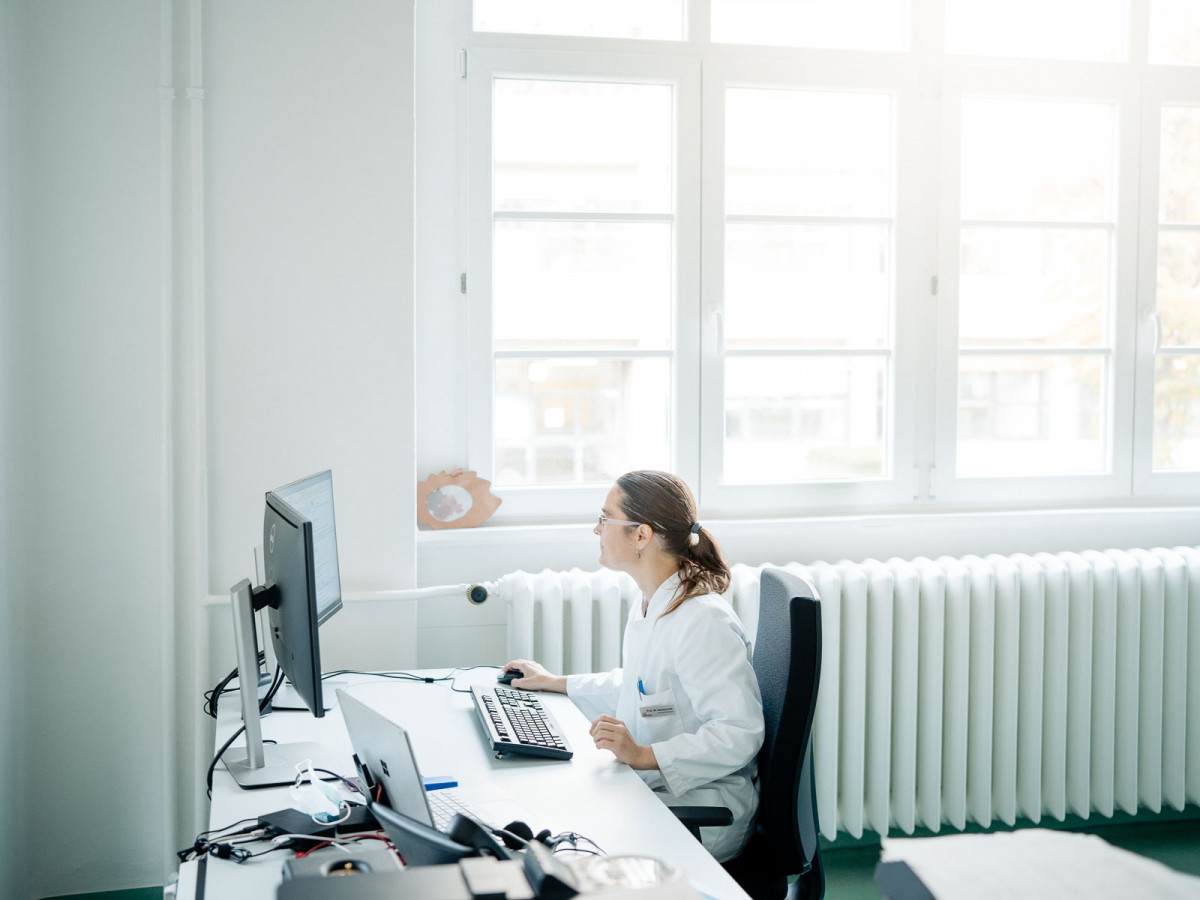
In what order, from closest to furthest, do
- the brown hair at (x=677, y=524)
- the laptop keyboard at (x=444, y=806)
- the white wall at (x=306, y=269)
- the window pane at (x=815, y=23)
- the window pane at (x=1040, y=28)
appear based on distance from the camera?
the laptop keyboard at (x=444, y=806) < the brown hair at (x=677, y=524) < the white wall at (x=306, y=269) < the window pane at (x=815, y=23) < the window pane at (x=1040, y=28)

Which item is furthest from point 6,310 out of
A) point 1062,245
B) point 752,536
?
point 1062,245

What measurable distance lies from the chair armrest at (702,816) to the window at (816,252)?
4.22 ft

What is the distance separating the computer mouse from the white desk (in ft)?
0.15

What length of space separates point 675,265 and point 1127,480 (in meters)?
1.63

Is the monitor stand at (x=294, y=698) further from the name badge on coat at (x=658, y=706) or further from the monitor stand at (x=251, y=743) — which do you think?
the name badge on coat at (x=658, y=706)

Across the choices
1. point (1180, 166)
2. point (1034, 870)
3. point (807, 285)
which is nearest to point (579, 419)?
point (807, 285)

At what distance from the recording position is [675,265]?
2871mm

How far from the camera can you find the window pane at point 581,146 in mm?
2816

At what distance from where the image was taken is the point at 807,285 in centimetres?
299

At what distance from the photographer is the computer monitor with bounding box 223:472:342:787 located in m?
1.56

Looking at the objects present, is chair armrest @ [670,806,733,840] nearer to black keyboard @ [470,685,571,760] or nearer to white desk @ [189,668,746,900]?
white desk @ [189,668,746,900]

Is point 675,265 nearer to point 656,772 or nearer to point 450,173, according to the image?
point 450,173

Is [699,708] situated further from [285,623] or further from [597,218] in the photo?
[597,218]

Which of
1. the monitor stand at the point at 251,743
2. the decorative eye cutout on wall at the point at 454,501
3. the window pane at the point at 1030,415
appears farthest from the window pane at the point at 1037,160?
the monitor stand at the point at 251,743
